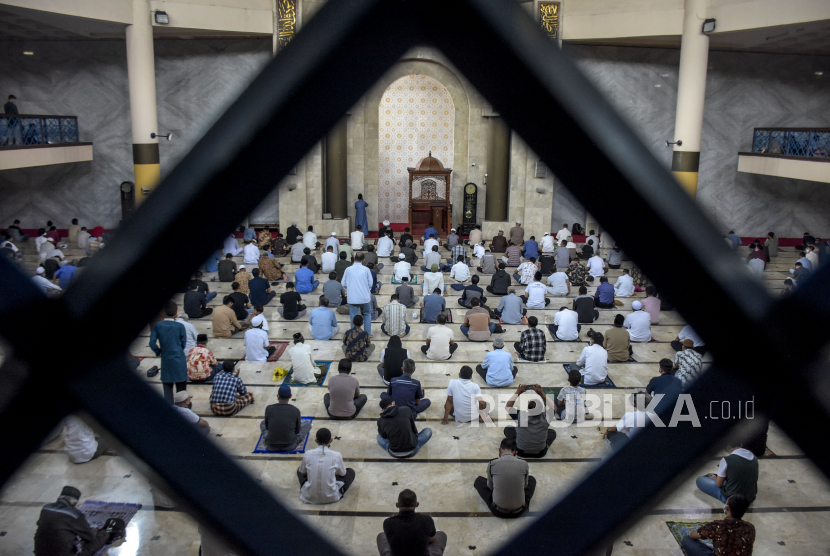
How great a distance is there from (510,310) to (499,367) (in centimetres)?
267

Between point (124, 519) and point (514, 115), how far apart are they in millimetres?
5764

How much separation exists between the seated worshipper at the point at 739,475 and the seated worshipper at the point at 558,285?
6.61 metres

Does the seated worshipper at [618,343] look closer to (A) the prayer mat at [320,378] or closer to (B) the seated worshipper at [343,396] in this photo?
(B) the seated worshipper at [343,396]

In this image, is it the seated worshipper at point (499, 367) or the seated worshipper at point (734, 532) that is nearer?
the seated worshipper at point (734, 532)

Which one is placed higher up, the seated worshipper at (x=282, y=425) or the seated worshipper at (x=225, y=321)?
the seated worshipper at (x=225, y=321)

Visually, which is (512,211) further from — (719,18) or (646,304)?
(646,304)

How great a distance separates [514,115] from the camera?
1.75ft

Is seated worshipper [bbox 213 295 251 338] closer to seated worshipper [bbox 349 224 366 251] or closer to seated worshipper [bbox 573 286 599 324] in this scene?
seated worshipper [bbox 573 286 599 324]

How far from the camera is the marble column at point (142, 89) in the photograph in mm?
14664

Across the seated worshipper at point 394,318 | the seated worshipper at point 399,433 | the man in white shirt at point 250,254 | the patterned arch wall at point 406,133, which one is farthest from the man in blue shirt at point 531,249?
the seated worshipper at point 399,433

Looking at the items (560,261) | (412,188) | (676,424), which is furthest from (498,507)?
(412,188)

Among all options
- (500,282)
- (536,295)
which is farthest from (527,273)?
(536,295)

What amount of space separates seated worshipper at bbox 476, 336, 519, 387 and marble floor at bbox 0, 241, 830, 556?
0.41ft

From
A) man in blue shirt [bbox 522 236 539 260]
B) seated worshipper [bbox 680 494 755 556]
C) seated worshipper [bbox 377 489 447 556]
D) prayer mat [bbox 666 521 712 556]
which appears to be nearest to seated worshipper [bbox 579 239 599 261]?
man in blue shirt [bbox 522 236 539 260]
